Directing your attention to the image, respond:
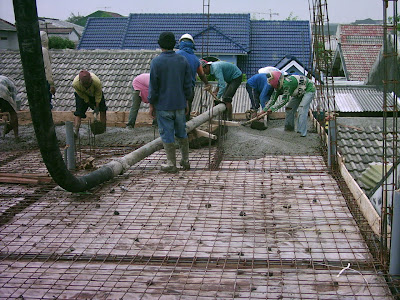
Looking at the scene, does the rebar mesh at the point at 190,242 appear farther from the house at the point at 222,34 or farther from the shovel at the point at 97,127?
the house at the point at 222,34

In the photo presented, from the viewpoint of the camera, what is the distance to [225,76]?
314 inches

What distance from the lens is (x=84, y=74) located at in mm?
6812

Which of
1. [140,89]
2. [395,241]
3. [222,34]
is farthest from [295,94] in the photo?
[222,34]

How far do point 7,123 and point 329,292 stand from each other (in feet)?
19.7

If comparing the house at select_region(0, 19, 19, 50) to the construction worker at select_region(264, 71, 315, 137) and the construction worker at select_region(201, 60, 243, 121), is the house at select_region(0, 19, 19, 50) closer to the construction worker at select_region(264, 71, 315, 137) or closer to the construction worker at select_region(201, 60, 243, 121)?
the construction worker at select_region(201, 60, 243, 121)

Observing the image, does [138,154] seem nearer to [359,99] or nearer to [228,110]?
[228,110]

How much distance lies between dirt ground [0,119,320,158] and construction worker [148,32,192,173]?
1444 mm

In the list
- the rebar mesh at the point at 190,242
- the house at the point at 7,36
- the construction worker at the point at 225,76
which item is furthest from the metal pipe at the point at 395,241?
the house at the point at 7,36

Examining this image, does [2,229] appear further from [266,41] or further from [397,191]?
[266,41]

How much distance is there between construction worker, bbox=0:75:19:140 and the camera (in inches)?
272

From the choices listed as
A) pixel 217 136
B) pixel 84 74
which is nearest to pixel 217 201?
pixel 217 136

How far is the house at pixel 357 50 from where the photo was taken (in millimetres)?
17766

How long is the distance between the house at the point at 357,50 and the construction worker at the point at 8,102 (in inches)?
532

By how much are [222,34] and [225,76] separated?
16392mm
